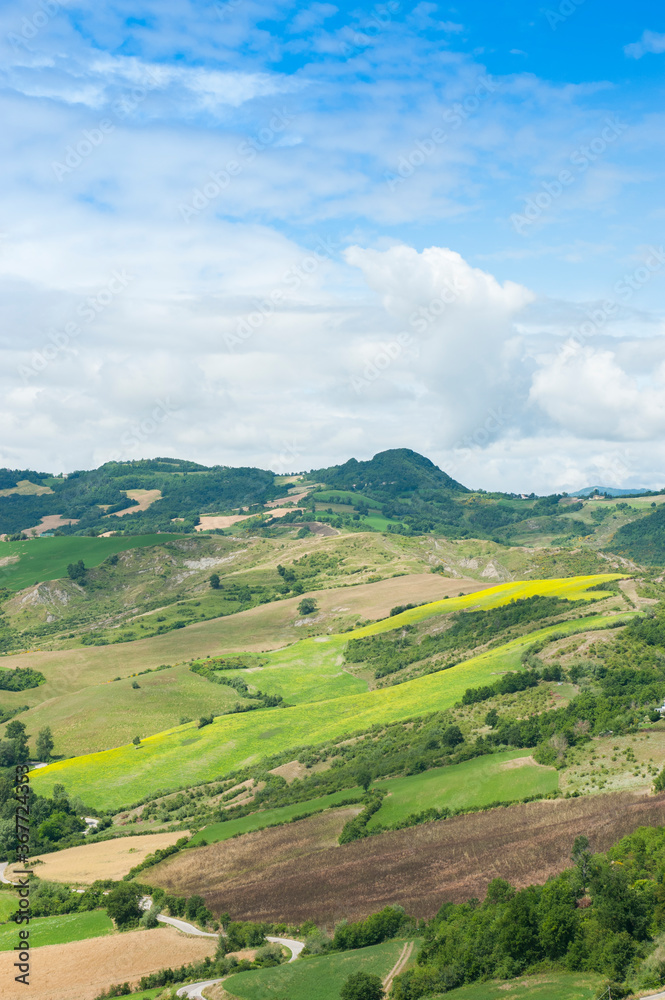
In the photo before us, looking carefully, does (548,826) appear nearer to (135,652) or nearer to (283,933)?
(283,933)

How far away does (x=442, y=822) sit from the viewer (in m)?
66.1

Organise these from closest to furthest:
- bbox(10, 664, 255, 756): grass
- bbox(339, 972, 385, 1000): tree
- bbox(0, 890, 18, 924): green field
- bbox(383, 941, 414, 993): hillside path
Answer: bbox(339, 972, 385, 1000): tree
bbox(383, 941, 414, 993): hillside path
bbox(0, 890, 18, 924): green field
bbox(10, 664, 255, 756): grass

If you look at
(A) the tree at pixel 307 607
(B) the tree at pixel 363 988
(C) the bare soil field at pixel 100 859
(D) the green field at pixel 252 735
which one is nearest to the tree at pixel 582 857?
(B) the tree at pixel 363 988

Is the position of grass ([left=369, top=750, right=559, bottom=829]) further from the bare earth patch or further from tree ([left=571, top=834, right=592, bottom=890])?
tree ([left=571, top=834, right=592, bottom=890])

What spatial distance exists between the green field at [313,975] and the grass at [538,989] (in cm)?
678

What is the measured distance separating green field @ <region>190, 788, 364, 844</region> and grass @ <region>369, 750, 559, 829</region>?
17.5 ft

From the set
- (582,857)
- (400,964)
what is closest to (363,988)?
(400,964)

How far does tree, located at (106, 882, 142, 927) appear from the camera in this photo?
58991 mm

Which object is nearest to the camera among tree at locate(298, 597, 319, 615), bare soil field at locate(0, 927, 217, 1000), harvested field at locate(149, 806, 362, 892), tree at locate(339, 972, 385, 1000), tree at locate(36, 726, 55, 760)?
tree at locate(339, 972, 385, 1000)

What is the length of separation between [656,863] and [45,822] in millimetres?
70756

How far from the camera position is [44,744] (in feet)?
386

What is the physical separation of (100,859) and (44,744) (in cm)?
4670

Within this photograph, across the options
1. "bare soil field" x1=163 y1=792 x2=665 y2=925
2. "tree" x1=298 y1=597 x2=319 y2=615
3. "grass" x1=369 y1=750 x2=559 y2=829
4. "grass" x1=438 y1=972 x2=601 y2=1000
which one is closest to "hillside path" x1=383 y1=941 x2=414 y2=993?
"grass" x1=438 y1=972 x2=601 y2=1000

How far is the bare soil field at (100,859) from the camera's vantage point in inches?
2815
